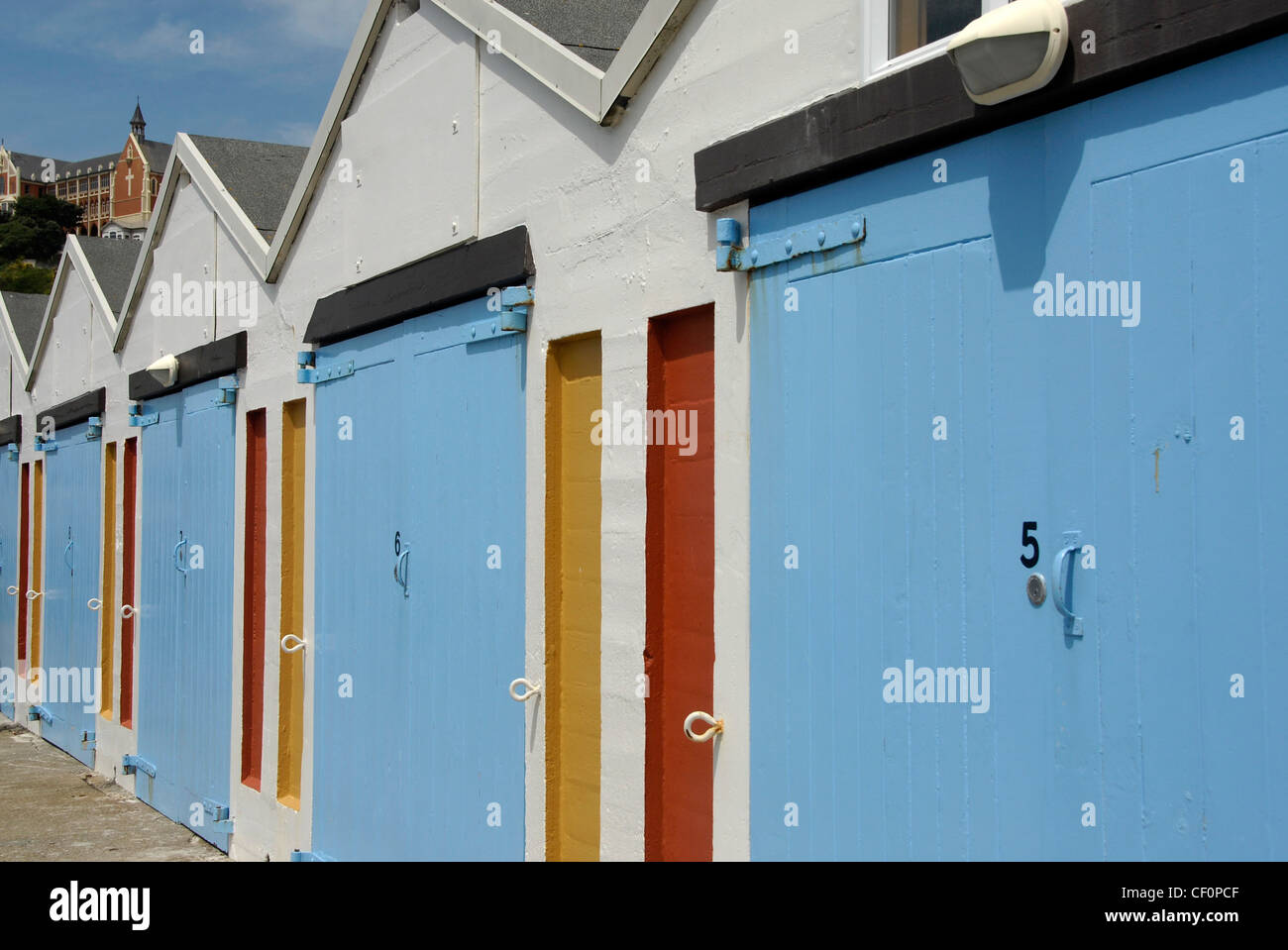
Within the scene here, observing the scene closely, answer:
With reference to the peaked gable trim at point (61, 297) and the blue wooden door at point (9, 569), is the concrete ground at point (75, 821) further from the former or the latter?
the peaked gable trim at point (61, 297)

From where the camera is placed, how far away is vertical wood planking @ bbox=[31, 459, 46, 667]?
16406 mm

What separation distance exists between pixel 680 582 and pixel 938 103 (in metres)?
2.02

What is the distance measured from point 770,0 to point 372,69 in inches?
153

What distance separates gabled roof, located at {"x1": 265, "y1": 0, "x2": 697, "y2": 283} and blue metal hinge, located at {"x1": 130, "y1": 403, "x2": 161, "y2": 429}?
443 centimetres

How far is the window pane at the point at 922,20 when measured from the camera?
12.3 feet

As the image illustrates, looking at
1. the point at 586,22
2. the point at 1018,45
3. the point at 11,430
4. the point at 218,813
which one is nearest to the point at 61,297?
the point at 11,430

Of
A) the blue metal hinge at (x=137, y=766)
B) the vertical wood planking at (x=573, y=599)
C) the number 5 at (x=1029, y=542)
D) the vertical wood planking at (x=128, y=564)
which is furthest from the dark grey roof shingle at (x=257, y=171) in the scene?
the number 5 at (x=1029, y=542)

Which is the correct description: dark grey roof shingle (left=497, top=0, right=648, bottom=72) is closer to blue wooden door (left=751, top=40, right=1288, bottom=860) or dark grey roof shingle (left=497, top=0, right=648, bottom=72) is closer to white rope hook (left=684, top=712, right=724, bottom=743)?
blue wooden door (left=751, top=40, right=1288, bottom=860)

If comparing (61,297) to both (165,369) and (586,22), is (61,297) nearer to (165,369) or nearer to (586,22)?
(165,369)

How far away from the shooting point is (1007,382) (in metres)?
3.40

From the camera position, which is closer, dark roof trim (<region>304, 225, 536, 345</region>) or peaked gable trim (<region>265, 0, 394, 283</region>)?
dark roof trim (<region>304, 225, 536, 345</region>)

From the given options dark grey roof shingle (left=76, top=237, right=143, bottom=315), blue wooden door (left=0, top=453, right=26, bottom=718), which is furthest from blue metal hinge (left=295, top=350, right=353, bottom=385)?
blue wooden door (left=0, top=453, right=26, bottom=718)
